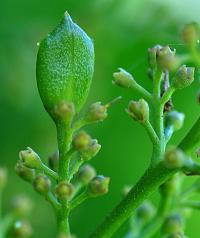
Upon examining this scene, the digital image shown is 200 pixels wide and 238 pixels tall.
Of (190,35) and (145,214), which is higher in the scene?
(190,35)

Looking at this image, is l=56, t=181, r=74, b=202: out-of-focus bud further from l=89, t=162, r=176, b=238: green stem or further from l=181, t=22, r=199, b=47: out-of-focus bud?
l=181, t=22, r=199, b=47: out-of-focus bud

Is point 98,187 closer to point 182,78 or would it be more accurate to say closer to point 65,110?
point 65,110

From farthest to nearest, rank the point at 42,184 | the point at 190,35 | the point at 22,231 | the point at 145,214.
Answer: the point at 145,214 < the point at 42,184 < the point at 22,231 < the point at 190,35

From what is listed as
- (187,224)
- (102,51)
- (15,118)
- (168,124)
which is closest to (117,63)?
(102,51)

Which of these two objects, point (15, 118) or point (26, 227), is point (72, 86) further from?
point (15, 118)

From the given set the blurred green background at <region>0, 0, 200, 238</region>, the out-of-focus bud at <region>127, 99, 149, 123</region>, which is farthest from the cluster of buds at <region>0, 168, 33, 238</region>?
the blurred green background at <region>0, 0, 200, 238</region>

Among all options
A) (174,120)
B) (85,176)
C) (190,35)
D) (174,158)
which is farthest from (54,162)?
(190,35)

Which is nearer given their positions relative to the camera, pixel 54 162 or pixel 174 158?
pixel 174 158
